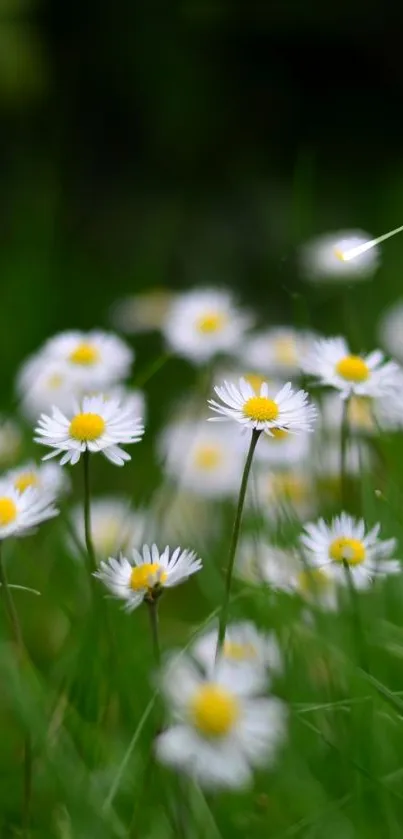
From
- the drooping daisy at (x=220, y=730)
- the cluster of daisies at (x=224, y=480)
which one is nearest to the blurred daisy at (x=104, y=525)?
the cluster of daisies at (x=224, y=480)

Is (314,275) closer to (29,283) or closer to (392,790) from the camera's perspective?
(392,790)

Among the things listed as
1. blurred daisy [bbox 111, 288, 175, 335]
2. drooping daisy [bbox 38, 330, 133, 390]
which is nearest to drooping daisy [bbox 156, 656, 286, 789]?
drooping daisy [bbox 38, 330, 133, 390]

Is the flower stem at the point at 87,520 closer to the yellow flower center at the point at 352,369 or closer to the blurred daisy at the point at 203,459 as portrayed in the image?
the yellow flower center at the point at 352,369

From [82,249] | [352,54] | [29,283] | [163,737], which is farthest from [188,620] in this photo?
[352,54]

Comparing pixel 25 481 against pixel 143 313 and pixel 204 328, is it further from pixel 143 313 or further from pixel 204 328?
pixel 143 313

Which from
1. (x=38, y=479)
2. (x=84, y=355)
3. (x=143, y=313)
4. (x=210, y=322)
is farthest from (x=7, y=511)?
(x=143, y=313)

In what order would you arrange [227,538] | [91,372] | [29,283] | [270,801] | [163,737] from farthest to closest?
[29,283], [227,538], [91,372], [270,801], [163,737]
